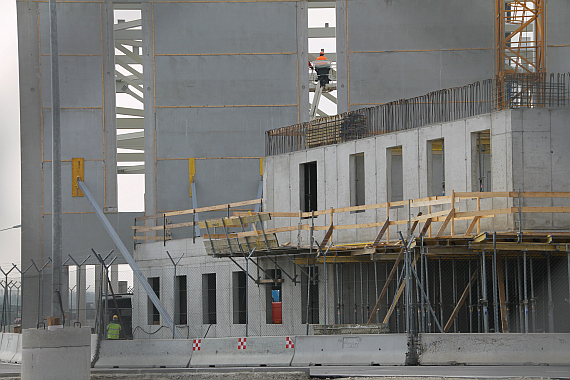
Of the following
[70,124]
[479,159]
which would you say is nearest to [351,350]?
[479,159]

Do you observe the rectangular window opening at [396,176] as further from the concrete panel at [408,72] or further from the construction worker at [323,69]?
the construction worker at [323,69]

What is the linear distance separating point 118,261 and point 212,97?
31.6ft

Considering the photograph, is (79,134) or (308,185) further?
(79,134)

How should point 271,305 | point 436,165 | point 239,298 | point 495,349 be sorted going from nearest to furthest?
point 495,349 → point 436,165 → point 271,305 → point 239,298

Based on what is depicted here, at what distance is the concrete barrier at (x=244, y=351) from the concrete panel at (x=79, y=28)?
78.7 feet

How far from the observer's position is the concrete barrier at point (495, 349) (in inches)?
743

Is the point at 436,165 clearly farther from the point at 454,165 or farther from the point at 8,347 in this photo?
the point at 8,347

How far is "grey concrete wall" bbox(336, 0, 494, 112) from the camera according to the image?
1598 inches

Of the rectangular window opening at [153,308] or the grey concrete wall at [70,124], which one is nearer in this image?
the rectangular window opening at [153,308]

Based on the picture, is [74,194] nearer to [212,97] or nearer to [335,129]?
[212,97]

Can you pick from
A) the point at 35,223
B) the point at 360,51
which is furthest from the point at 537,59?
the point at 35,223

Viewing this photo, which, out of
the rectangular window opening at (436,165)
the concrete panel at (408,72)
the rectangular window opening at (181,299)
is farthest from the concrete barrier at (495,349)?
the concrete panel at (408,72)

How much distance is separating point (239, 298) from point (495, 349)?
49.9ft

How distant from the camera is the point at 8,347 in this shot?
26.7 metres
